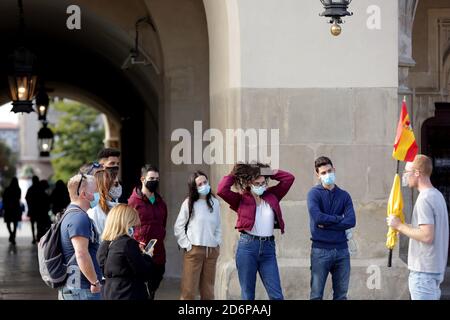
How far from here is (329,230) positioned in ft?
33.9

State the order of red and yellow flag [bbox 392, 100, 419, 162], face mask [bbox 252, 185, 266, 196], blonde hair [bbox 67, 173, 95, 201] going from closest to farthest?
blonde hair [bbox 67, 173, 95, 201] < red and yellow flag [bbox 392, 100, 419, 162] < face mask [bbox 252, 185, 266, 196]

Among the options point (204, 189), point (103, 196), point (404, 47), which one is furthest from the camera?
point (404, 47)

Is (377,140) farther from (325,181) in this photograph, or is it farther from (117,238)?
(117,238)

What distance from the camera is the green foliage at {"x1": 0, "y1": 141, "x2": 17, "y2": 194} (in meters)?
84.6

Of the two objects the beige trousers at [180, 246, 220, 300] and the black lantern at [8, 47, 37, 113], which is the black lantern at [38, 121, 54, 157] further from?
the beige trousers at [180, 246, 220, 300]

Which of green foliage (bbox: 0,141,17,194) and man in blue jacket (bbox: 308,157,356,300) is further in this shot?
green foliage (bbox: 0,141,17,194)

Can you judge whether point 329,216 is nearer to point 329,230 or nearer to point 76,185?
point 329,230

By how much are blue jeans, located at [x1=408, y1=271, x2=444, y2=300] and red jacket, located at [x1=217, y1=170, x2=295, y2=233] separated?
2054 mm

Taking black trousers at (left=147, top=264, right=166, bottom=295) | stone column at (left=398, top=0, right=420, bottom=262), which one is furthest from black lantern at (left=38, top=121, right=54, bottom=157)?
black trousers at (left=147, top=264, right=166, bottom=295)

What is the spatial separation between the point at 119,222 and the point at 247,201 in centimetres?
247

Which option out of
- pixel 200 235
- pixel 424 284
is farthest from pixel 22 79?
pixel 424 284

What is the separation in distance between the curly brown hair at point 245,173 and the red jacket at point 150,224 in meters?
1.14

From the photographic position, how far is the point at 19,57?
46.0 feet

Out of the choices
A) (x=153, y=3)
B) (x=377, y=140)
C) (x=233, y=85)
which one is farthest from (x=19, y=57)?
(x=377, y=140)
